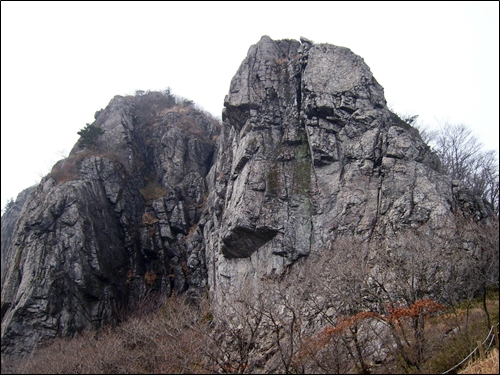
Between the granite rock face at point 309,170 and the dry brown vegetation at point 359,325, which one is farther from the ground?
the granite rock face at point 309,170

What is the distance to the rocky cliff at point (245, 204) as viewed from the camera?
2636 centimetres

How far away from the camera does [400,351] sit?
1518 cm

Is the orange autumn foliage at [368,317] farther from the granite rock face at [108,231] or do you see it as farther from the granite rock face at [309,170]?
the granite rock face at [108,231]

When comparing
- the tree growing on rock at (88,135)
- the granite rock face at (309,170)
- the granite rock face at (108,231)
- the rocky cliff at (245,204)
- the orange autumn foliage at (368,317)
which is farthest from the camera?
the tree growing on rock at (88,135)

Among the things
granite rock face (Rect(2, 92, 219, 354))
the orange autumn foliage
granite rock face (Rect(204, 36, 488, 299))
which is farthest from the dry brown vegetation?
granite rock face (Rect(2, 92, 219, 354))

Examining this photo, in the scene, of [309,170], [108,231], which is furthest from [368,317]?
[108,231]

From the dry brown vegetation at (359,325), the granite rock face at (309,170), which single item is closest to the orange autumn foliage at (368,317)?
the dry brown vegetation at (359,325)

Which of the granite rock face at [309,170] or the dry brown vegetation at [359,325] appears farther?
the granite rock face at [309,170]

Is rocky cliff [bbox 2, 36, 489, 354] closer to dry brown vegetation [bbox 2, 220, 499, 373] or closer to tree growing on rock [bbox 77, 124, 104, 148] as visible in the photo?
tree growing on rock [bbox 77, 124, 104, 148]

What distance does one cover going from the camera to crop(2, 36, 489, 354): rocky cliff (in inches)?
1038

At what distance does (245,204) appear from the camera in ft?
93.5

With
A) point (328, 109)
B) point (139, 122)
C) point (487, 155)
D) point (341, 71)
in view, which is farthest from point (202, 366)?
point (139, 122)

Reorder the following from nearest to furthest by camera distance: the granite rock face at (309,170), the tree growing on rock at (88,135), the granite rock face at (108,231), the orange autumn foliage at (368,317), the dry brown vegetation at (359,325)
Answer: the orange autumn foliage at (368,317) → the dry brown vegetation at (359,325) → the granite rock face at (309,170) → the granite rock face at (108,231) → the tree growing on rock at (88,135)

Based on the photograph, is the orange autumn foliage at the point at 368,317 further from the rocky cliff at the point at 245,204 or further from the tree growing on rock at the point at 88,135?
the tree growing on rock at the point at 88,135
